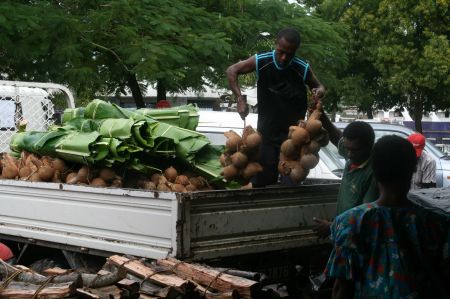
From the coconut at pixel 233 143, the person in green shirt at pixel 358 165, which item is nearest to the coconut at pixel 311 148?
the coconut at pixel 233 143

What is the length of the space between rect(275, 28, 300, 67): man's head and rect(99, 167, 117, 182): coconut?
68.7 inches

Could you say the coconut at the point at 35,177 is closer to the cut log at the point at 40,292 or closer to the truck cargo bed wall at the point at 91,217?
the truck cargo bed wall at the point at 91,217

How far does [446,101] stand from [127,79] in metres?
15.5

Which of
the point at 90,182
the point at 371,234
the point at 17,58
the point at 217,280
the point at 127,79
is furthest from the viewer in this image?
the point at 127,79

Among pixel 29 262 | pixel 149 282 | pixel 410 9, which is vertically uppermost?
pixel 410 9

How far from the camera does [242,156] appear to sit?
627 cm

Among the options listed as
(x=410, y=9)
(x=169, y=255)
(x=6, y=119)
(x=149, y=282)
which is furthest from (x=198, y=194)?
(x=410, y=9)

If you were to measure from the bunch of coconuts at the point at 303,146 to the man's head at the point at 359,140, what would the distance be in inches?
49.2

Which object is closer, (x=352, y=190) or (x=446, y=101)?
(x=352, y=190)

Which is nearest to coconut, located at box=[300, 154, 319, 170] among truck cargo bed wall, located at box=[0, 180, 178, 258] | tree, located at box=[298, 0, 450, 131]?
truck cargo bed wall, located at box=[0, 180, 178, 258]

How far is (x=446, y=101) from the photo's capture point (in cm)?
2783

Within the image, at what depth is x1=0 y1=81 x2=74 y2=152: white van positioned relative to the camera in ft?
32.0

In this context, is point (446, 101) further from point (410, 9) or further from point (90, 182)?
point (90, 182)

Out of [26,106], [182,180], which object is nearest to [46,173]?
[182,180]
